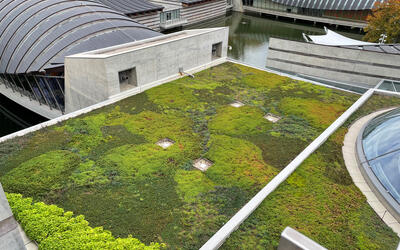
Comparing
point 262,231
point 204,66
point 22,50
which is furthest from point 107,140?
point 22,50

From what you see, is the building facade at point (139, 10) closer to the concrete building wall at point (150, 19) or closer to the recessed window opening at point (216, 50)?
the concrete building wall at point (150, 19)

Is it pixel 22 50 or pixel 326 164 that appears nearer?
pixel 326 164

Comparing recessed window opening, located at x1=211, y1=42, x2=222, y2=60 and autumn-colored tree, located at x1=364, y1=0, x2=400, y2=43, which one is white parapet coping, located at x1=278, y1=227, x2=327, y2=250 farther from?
autumn-colored tree, located at x1=364, y1=0, x2=400, y2=43

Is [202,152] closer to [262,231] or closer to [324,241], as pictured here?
[262,231]

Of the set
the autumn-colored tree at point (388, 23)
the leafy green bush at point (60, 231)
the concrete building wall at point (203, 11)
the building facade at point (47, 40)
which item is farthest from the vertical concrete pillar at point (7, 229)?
the concrete building wall at point (203, 11)

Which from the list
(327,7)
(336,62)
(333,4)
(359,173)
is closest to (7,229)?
(359,173)

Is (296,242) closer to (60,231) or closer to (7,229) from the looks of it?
(7,229)
